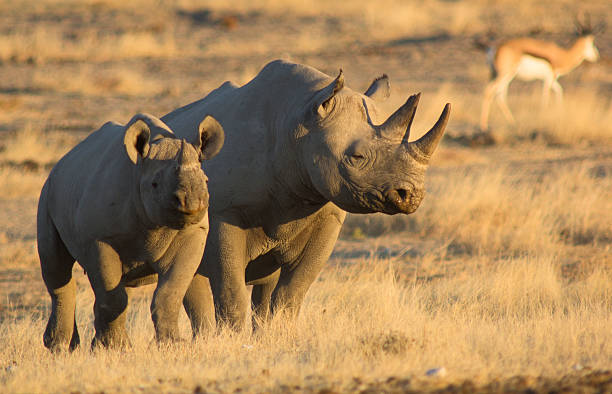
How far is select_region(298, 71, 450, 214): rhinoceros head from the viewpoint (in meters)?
5.87

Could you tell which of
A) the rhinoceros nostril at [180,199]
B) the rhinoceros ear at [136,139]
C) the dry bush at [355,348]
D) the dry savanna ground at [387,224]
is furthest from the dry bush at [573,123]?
the rhinoceros nostril at [180,199]

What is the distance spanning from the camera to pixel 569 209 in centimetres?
1137

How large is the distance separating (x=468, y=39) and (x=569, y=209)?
52.3 ft

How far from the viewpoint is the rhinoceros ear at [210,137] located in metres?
5.86

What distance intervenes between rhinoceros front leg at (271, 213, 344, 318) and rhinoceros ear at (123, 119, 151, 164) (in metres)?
1.29

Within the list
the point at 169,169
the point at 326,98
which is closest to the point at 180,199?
the point at 169,169

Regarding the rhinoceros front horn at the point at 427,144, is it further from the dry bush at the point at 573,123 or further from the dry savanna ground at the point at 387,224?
the dry bush at the point at 573,123

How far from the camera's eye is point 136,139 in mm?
5719

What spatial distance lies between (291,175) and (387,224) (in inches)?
218

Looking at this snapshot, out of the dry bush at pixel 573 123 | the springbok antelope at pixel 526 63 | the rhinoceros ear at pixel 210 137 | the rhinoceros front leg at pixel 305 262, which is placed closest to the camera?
the rhinoceros ear at pixel 210 137

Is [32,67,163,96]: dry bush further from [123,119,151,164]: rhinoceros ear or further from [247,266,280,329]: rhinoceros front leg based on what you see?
[123,119,151,164]: rhinoceros ear

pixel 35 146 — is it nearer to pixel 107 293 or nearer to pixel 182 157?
pixel 107 293

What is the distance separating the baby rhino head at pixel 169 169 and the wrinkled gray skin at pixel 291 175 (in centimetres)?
53

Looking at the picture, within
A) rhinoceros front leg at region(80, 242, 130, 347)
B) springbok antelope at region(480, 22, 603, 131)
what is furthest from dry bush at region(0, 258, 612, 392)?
springbok antelope at region(480, 22, 603, 131)
